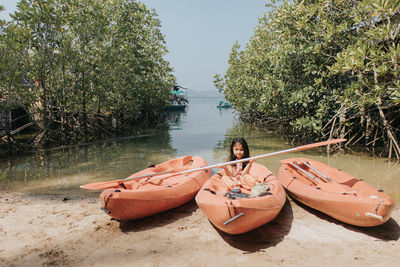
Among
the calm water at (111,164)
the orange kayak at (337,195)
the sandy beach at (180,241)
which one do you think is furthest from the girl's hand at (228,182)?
the calm water at (111,164)

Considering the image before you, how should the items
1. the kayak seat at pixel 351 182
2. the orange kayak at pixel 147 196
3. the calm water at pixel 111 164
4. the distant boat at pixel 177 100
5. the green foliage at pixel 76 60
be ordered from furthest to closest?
the distant boat at pixel 177 100
the green foliage at pixel 76 60
the calm water at pixel 111 164
the kayak seat at pixel 351 182
the orange kayak at pixel 147 196

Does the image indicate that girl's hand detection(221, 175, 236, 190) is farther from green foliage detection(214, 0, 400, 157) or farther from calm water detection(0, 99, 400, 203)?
green foliage detection(214, 0, 400, 157)

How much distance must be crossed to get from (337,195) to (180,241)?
2.16 meters

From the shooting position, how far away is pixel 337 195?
3.48 meters

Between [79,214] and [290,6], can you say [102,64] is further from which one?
[79,214]

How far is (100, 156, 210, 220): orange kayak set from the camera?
3410mm

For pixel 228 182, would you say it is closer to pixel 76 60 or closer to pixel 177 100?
pixel 76 60

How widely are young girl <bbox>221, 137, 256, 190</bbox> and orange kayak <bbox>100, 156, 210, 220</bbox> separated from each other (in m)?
0.56

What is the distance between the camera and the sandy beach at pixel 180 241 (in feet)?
9.34

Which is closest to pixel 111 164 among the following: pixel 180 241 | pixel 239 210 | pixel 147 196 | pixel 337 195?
pixel 147 196

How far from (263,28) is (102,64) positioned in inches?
319

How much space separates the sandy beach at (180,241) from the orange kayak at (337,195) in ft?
0.83

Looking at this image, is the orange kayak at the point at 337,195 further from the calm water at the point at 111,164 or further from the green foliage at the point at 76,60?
the green foliage at the point at 76,60

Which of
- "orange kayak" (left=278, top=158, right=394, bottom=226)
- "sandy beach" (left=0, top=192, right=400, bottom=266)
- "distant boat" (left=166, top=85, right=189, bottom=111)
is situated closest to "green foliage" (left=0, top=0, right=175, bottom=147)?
"sandy beach" (left=0, top=192, right=400, bottom=266)
